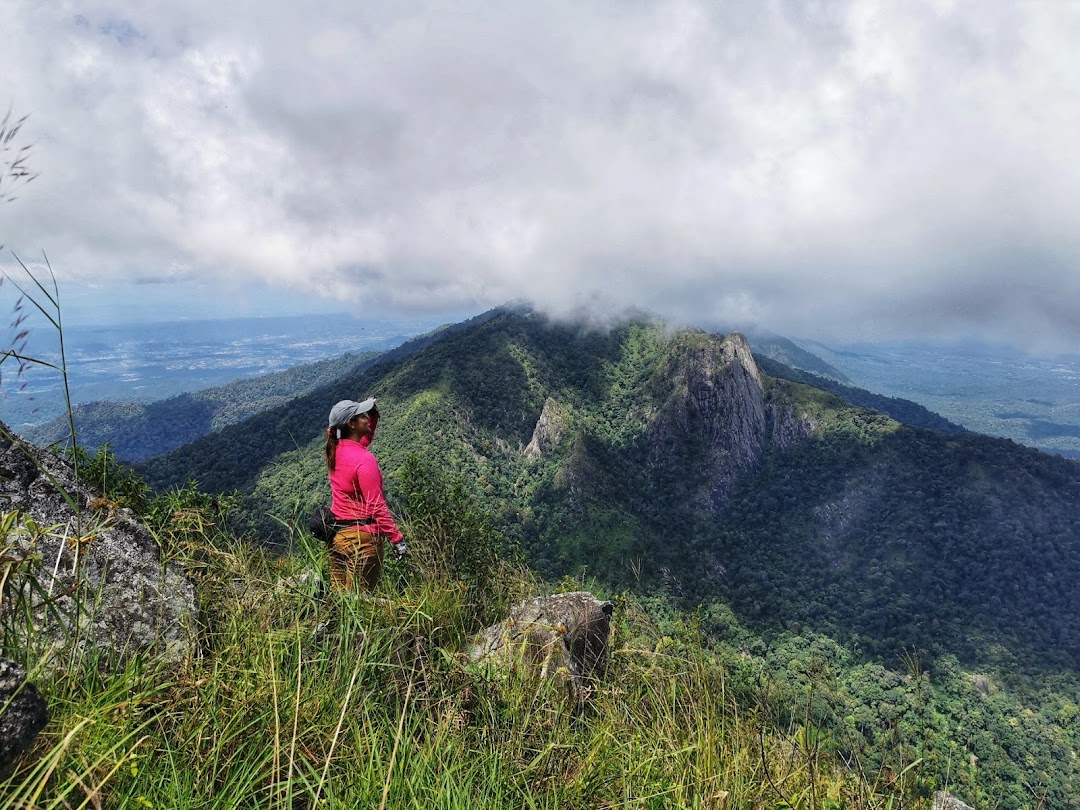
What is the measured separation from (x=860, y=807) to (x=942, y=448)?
17084 cm

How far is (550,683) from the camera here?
2771 mm

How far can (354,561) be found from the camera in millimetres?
3439

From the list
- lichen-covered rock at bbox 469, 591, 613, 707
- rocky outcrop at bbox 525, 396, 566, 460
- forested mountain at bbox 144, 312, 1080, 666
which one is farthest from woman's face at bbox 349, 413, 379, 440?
rocky outcrop at bbox 525, 396, 566, 460

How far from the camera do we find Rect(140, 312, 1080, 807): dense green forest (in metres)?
80.5

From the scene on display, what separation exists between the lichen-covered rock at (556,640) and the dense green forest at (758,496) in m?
58.9

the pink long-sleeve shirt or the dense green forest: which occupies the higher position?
the pink long-sleeve shirt

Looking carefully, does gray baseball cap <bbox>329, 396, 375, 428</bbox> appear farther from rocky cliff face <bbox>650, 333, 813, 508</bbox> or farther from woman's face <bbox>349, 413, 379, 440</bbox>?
rocky cliff face <bbox>650, 333, 813, 508</bbox>

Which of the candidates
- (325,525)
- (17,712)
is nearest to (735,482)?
(325,525)

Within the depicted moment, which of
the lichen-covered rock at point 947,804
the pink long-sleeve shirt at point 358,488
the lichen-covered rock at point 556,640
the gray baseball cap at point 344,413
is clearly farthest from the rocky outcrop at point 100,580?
the lichen-covered rock at point 947,804

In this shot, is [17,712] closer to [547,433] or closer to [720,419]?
[547,433]

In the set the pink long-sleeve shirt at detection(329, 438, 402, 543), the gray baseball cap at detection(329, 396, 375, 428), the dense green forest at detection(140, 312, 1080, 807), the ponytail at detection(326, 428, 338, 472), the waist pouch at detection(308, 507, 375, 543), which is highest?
the gray baseball cap at detection(329, 396, 375, 428)

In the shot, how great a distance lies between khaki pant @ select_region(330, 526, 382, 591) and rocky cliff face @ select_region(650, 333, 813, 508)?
494ft

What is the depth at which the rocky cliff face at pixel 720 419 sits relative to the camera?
149250mm

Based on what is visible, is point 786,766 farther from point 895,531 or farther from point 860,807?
point 895,531
